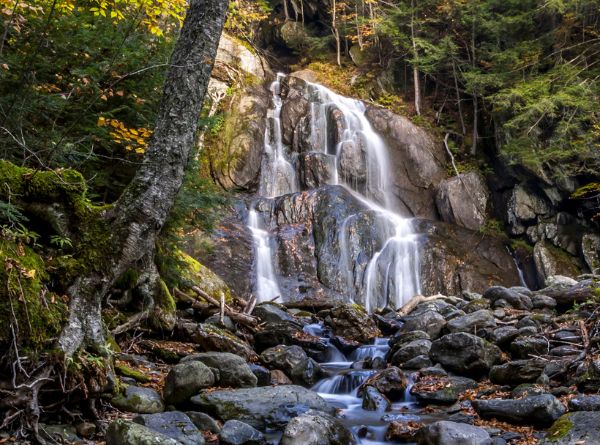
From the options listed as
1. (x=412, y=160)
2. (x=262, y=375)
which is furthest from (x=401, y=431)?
(x=412, y=160)

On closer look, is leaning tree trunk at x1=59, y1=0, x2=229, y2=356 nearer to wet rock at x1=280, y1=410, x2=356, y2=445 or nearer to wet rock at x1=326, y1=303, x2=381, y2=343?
wet rock at x1=280, y1=410, x2=356, y2=445

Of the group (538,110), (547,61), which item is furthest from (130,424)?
(547,61)

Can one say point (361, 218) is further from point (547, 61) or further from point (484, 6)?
point (484, 6)

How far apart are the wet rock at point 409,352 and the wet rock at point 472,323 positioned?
86 cm

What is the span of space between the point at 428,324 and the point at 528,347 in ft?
8.43

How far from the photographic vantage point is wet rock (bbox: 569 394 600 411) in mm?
4766

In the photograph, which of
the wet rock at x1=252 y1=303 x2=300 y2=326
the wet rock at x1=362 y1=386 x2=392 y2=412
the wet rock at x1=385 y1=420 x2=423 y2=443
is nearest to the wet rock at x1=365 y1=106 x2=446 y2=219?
the wet rock at x1=252 y1=303 x2=300 y2=326

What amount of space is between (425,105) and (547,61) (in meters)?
6.58

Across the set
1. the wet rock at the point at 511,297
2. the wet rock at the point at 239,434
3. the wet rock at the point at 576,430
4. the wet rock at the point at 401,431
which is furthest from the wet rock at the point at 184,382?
the wet rock at the point at 511,297

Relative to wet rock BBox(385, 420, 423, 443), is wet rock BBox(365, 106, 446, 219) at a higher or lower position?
higher

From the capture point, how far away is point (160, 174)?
4223 mm

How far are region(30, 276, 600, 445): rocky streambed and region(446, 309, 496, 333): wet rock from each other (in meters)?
0.02

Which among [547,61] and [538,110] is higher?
[547,61]

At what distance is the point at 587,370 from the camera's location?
5.64m
